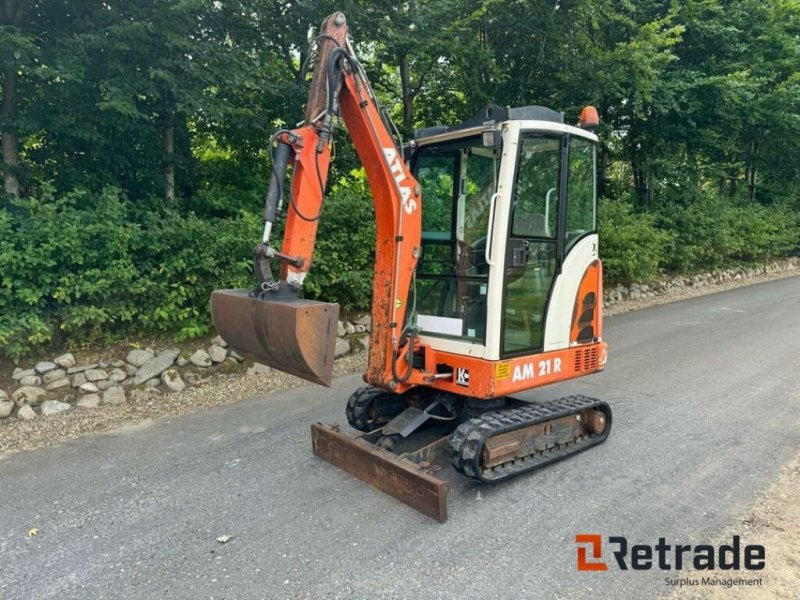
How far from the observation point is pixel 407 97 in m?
9.66

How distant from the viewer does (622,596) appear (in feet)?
8.46

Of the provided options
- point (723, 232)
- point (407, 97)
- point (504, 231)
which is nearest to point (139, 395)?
point (504, 231)

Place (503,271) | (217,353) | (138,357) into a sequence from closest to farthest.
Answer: (503,271) → (138,357) → (217,353)

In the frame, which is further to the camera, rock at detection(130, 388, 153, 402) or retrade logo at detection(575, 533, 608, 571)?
rock at detection(130, 388, 153, 402)

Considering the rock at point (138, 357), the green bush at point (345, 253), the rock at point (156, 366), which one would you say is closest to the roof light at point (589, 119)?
the green bush at point (345, 253)

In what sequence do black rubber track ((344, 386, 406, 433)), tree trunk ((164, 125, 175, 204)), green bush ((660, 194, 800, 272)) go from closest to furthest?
black rubber track ((344, 386, 406, 433))
tree trunk ((164, 125, 175, 204))
green bush ((660, 194, 800, 272))

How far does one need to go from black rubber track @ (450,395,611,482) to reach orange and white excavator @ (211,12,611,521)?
0.01m

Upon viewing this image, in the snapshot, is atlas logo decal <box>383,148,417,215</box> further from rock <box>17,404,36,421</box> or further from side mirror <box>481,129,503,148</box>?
rock <box>17,404,36,421</box>

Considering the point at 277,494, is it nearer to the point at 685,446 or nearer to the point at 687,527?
the point at 687,527

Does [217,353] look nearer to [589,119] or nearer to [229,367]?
[229,367]

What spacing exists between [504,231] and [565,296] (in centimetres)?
90

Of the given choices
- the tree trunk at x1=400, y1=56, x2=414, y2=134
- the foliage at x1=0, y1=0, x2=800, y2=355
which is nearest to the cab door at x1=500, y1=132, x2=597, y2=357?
the foliage at x1=0, y1=0, x2=800, y2=355

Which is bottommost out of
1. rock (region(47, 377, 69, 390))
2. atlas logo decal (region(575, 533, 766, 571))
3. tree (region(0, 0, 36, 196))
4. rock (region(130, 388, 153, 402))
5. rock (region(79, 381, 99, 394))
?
atlas logo decal (region(575, 533, 766, 571))

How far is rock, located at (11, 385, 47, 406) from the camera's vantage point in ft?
16.2
